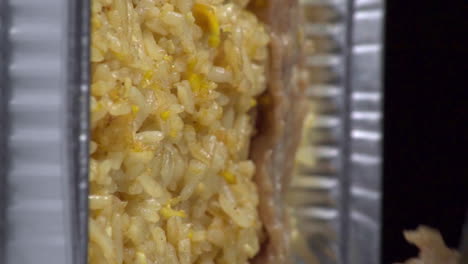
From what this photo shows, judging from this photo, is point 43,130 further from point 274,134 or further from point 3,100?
point 274,134

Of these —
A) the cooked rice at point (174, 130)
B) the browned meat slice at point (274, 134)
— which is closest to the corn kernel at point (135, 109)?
the cooked rice at point (174, 130)

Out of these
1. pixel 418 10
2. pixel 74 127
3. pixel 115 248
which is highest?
pixel 418 10

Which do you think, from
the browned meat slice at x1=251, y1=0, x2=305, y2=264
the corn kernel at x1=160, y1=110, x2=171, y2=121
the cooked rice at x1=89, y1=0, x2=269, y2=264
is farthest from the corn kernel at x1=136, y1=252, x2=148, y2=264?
the browned meat slice at x1=251, y1=0, x2=305, y2=264

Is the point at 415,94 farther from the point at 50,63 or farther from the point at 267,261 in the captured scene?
the point at 50,63

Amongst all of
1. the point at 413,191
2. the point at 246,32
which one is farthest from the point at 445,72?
the point at 246,32

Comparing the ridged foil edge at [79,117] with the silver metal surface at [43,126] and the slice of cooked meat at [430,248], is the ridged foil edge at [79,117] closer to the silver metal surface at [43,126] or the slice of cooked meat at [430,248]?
the silver metal surface at [43,126]
